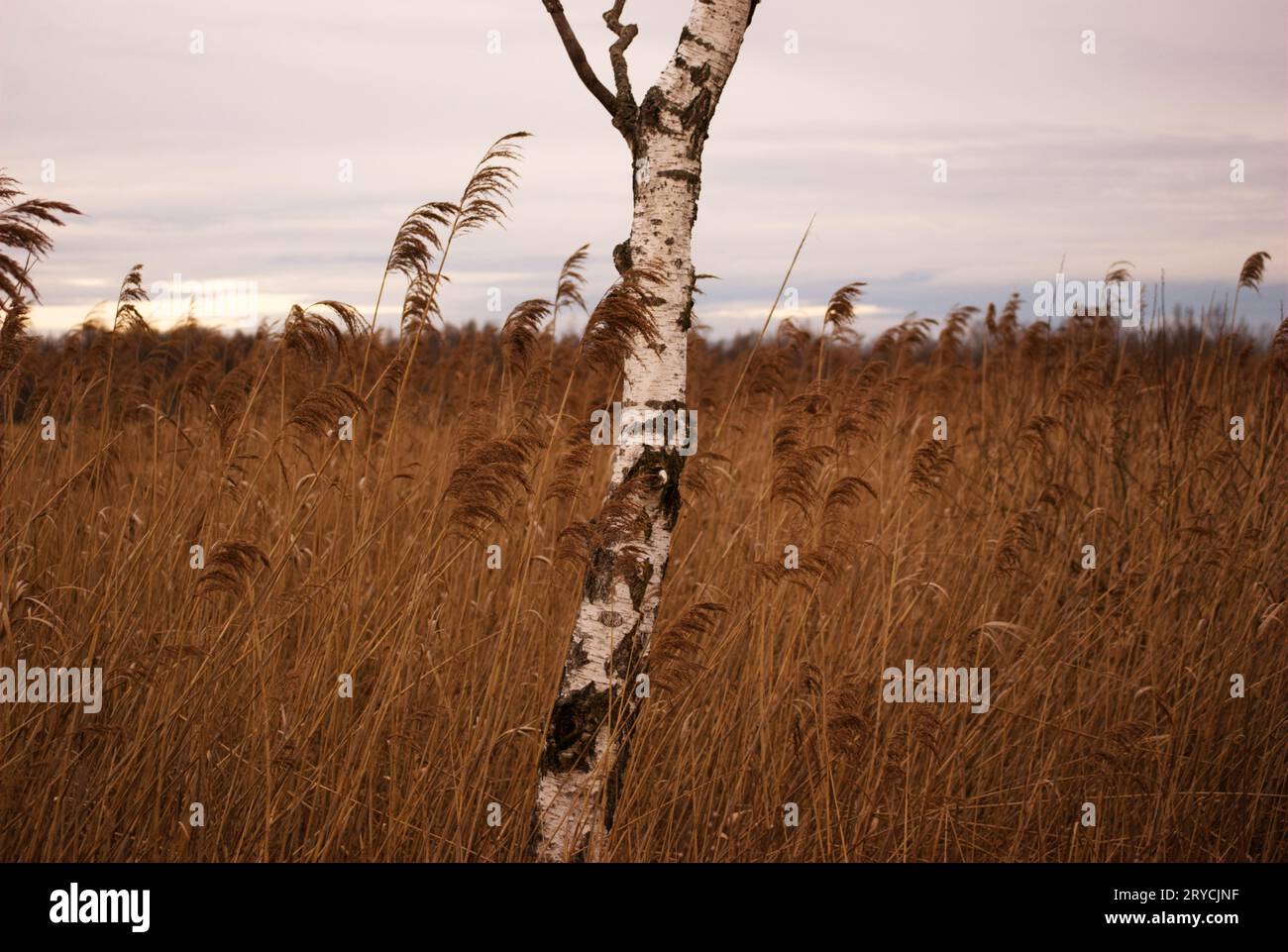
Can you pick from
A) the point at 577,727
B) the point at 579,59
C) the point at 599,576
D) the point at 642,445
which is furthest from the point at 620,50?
the point at 577,727

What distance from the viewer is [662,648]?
313cm

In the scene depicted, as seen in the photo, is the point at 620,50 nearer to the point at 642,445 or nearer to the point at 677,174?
the point at 677,174

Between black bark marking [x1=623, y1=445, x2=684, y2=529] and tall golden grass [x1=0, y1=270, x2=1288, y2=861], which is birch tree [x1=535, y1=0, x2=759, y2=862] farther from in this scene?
tall golden grass [x1=0, y1=270, x2=1288, y2=861]

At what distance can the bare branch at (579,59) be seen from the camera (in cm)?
325

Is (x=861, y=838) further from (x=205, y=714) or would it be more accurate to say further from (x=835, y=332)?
(x=835, y=332)

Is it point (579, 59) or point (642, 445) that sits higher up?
point (579, 59)

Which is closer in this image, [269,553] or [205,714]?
[205,714]

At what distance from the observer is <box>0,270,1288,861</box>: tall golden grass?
332cm

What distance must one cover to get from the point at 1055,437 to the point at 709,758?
4749 millimetres

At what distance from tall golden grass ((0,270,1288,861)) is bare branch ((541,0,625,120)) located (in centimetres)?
82

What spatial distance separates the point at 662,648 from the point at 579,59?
192cm

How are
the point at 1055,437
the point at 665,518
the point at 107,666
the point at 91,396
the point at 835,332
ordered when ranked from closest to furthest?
the point at 665,518
the point at 107,666
the point at 835,332
the point at 91,396
the point at 1055,437
